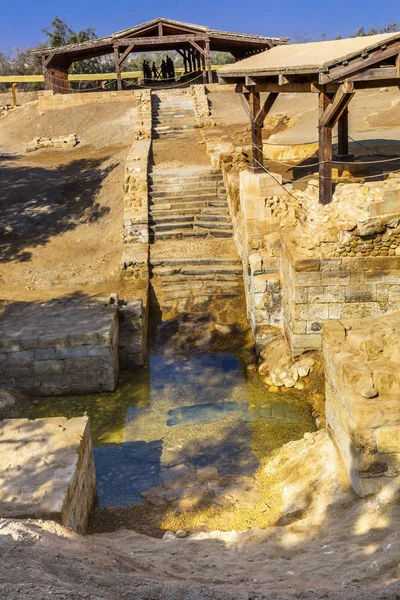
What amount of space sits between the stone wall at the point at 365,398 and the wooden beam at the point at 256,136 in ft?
16.9

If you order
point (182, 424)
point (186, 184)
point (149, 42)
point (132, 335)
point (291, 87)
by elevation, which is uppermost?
point (149, 42)

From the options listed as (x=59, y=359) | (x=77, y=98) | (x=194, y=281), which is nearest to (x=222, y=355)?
(x=194, y=281)

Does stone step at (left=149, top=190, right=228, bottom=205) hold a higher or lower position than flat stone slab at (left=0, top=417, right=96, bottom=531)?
higher

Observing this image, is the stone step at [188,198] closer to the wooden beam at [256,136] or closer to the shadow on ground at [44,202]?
the shadow on ground at [44,202]

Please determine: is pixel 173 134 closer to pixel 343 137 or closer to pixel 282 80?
pixel 343 137

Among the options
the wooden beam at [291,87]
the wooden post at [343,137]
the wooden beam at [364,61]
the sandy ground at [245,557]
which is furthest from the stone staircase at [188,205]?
the sandy ground at [245,557]

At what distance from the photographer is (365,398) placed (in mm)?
5328

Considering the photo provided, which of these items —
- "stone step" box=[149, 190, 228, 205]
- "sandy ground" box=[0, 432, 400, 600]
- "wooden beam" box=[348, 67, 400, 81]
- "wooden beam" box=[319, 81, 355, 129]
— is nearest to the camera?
"sandy ground" box=[0, 432, 400, 600]

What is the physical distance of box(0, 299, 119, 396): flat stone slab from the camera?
353 inches

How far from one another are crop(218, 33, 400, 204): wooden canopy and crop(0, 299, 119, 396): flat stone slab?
4.11 meters

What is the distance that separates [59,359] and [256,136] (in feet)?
17.7

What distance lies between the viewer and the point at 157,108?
76.7 feet

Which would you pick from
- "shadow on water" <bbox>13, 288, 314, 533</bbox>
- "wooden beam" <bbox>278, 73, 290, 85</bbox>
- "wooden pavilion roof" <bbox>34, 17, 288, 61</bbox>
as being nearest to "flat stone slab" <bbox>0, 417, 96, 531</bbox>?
"shadow on water" <bbox>13, 288, 314, 533</bbox>

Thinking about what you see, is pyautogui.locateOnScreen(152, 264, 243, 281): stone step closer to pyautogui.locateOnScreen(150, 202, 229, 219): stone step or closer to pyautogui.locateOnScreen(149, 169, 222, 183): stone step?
pyautogui.locateOnScreen(150, 202, 229, 219): stone step
